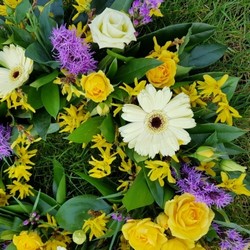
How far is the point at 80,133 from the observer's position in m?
1.07

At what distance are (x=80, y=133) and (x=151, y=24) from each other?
0.38 metres

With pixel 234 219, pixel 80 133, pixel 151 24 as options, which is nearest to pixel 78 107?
pixel 80 133

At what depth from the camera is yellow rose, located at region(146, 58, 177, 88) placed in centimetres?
102

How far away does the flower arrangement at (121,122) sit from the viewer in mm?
972

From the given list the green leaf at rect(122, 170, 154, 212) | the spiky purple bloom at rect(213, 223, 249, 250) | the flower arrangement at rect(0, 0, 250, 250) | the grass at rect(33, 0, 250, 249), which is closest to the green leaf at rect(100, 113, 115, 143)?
the flower arrangement at rect(0, 0, 250, 250)

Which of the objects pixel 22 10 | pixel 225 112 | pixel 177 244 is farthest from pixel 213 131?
pixel 22 10

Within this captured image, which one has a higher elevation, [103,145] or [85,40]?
[85,40]

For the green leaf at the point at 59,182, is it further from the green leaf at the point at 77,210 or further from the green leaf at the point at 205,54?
the green leaf at the point at 205,54

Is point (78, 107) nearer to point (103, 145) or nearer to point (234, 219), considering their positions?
point (103, 145)

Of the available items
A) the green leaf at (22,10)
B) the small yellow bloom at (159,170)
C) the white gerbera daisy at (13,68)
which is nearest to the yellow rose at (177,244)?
the small yellow bloom at (159,170)

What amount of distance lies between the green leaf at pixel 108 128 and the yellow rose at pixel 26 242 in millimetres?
294

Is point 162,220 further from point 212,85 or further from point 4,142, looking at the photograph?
point 4,142

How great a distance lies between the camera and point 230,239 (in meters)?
1.09

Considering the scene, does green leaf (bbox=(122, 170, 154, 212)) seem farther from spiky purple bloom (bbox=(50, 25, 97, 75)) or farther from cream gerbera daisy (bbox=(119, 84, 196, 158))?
spiky purple bloom (bbox=(50, 25, 97, 75))
